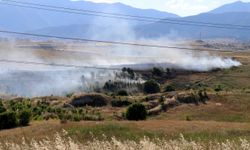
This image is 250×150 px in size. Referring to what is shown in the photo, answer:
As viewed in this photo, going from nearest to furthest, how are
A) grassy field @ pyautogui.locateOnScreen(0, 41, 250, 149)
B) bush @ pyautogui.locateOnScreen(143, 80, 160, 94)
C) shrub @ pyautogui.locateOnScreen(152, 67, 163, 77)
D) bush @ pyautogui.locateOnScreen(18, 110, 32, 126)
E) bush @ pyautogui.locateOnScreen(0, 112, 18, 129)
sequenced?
grassy field @ pyautogui.locateOnScreen(0, 41, 250, 149) → bush @ pyautogui.locateOnScreen(0, 112, 18, 129) → bush @ pyautogui.locateOnScreen(18, 110, 32, 126) → bush @ pyautogui.locateOnScreen(143, 80, 160, 94) → shrub @ pyautogui.locateOnScreen(152, 67, 163, 77)

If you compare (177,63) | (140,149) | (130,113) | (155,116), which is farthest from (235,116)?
(177,63)

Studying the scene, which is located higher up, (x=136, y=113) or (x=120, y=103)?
(x=136, y=113)

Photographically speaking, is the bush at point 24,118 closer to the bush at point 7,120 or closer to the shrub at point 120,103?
the bush at point 7,120

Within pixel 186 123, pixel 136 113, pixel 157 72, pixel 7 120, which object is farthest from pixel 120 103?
pixel 157 72

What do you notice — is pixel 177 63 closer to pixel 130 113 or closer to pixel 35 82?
pixel 35 82

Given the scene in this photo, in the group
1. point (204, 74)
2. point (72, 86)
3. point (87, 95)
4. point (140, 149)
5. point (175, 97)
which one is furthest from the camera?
point (204, 74)

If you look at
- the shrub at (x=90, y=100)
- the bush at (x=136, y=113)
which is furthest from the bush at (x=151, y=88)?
the bush at (x=136, y=113)

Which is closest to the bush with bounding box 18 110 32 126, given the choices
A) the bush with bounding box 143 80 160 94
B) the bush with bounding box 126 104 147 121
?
the bush with bounding box 126 104 147 121

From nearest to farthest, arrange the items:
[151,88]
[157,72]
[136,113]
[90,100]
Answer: [136,113], [90,100], [151,88], [157,72]

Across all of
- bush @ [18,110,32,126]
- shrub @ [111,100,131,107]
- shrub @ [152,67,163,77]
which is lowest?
shrub @ [111,100,131,107]

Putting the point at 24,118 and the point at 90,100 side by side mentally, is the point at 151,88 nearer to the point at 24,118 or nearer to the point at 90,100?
the point at 90,100

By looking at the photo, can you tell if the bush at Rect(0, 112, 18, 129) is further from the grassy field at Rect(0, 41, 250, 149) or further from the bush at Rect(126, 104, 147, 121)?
the bush at Rect(126, 104, 147, 121)

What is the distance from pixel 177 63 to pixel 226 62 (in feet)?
50.9

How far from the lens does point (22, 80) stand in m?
124
